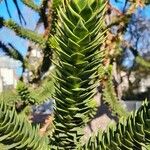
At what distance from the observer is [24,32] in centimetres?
430

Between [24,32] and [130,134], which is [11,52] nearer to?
[24,32]

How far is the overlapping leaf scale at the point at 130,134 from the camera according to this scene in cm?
140

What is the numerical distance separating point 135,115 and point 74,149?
239 mm

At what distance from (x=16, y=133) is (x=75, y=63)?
0.85 feet

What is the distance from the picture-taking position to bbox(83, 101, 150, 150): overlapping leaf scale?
1400 millimetres

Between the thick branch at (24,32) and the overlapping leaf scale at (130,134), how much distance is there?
2.67 m

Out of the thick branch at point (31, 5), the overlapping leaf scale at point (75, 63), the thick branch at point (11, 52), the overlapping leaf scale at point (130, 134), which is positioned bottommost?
the overlapping leaf scale at point (130, 134)

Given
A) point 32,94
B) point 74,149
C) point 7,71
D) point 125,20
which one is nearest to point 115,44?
point 125,20

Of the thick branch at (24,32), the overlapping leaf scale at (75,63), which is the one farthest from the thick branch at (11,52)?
the overlapping leaf scale at (75,63)

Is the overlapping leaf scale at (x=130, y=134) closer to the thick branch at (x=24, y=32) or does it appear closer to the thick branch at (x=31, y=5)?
the thick branch at (x=24, y=32)

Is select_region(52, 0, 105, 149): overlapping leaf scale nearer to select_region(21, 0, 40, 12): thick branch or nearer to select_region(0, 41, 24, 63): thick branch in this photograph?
select_region(21, 0, 40, 12): thick branch

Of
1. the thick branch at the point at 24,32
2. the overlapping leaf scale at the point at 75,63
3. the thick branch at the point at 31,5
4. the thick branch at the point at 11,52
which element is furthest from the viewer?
the thick branch at the point at 11,52

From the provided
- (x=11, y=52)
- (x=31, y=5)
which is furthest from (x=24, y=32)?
(x=11, y=52)

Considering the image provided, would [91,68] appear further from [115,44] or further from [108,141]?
[115,44]
